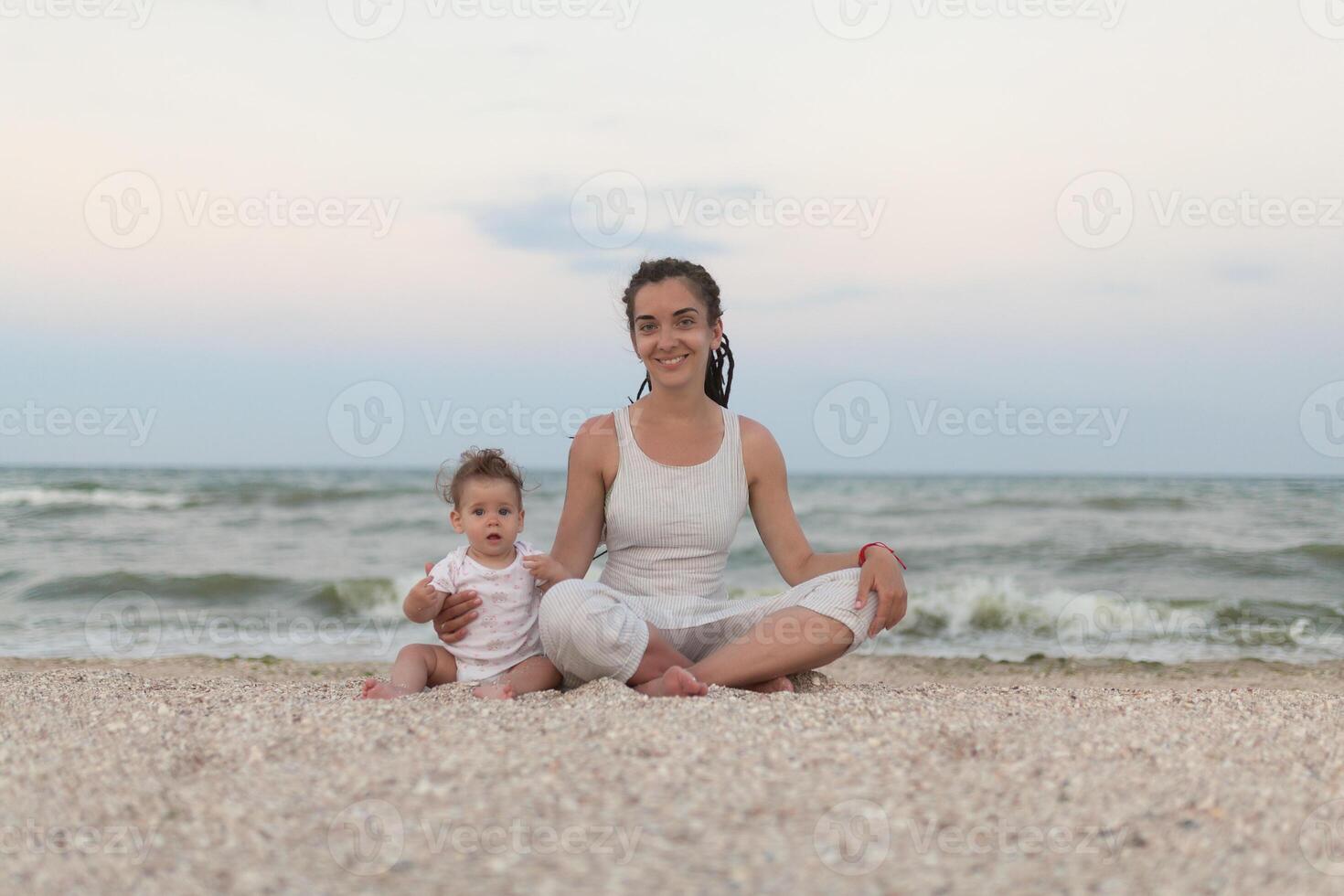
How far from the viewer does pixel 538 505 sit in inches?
832

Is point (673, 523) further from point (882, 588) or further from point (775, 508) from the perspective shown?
point (882, 588)

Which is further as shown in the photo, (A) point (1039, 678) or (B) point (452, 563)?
(A) point (1039, 678)

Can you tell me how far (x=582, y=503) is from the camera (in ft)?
14.6

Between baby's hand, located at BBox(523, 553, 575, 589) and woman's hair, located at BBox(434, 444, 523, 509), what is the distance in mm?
281

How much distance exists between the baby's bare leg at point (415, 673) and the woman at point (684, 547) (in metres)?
0.13

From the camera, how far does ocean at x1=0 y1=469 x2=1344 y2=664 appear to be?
8.56 m

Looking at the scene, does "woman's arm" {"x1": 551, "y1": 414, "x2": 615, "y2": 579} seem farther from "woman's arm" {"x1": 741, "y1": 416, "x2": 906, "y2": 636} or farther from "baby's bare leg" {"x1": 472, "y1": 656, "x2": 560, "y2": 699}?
"woman's arm" {"x1": 741, "y1": 416, "x2": 906, "y2": 636}

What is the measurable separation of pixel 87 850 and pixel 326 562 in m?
11.3

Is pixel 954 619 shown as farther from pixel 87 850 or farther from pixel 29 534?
pixel 29 534

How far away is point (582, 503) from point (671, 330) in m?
0.81

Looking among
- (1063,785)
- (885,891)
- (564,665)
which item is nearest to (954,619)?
(564,665)
